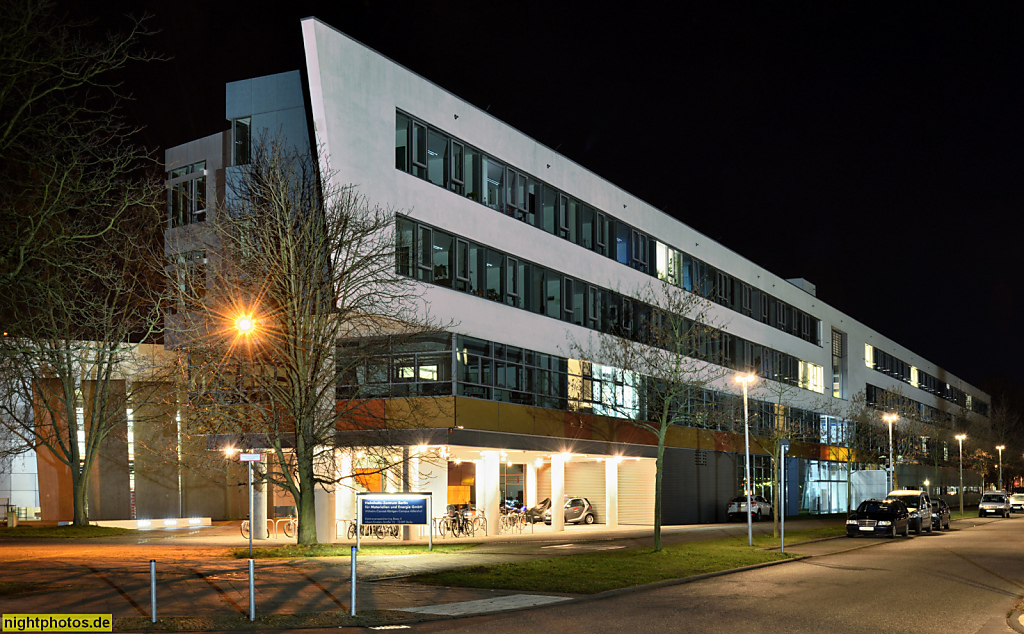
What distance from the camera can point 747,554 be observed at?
28.5 metres

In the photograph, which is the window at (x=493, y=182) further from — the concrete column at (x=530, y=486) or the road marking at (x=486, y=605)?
the road marking at (x=486, y=605)

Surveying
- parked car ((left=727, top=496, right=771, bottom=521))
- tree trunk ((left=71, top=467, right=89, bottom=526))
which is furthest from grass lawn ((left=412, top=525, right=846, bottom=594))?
parked car ((left=727, top=496, right=771, bottom=521))

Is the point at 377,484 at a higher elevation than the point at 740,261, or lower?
lower

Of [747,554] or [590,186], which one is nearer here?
[747,554]

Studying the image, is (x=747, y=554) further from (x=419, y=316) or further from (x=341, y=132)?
(x=341, y=132)

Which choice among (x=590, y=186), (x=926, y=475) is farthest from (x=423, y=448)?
(x=926, y=475)

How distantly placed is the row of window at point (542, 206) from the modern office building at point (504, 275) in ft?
0.27

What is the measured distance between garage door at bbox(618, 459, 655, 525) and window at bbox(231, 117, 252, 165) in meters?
25.1

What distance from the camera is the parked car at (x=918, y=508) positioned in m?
44.3

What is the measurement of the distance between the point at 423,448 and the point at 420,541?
3128mm

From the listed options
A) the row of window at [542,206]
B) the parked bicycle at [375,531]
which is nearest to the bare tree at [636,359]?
the row of window at [542,206]

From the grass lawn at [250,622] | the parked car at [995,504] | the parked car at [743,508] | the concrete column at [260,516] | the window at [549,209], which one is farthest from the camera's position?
the parked car at [995,504]

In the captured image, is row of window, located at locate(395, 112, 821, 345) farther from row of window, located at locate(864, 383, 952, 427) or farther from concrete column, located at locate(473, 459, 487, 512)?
row of window, located at locate(864, 383, 952, 427)

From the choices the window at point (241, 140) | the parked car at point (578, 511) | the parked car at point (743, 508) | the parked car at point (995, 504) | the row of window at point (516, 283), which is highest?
the window at point (241, 140)
